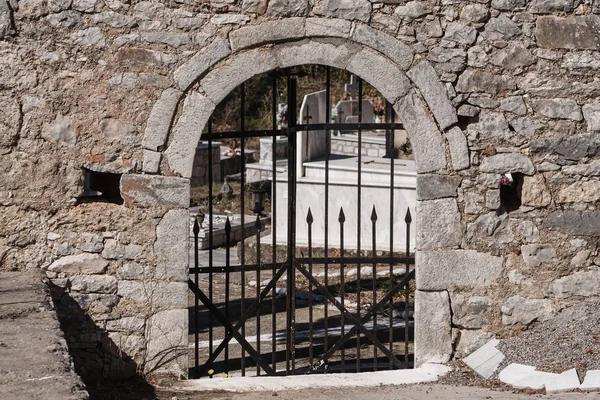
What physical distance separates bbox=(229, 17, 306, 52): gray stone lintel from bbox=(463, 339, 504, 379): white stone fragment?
2.18m

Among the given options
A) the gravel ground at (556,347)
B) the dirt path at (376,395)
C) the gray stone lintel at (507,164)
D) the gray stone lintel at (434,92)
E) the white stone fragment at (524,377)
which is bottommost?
the dirt path at (376,395)

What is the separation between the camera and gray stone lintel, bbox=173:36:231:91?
5.37 metres

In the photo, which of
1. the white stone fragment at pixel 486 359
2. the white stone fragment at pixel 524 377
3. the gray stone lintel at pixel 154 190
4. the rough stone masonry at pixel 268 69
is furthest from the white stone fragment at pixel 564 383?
the gray stone lintel at pixel 154 190

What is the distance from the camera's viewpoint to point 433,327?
574 centimetres

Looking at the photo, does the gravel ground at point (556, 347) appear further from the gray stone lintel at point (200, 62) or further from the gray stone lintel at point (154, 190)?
the gray stone lintel at point (200, 62)

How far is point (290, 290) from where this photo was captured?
19.5 ft

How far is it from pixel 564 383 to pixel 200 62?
2.69m

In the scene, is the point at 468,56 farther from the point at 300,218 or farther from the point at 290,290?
the point at 300,218

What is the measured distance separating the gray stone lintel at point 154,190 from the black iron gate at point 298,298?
27cm

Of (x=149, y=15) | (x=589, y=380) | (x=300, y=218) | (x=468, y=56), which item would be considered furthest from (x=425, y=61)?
(x=300, y=218)

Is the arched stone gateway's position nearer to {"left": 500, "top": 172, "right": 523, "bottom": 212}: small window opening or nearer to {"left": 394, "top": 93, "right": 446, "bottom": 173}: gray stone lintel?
{"left": 394, "top": 93, "right": 446, "bottom": 173}: gray stone lintel

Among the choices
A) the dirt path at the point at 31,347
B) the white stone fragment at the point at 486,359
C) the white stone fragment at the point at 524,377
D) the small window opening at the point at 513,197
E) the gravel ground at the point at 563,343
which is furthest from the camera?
the small window opening at the point at 513,197

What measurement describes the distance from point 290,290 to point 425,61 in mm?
1639

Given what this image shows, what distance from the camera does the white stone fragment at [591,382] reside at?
5.07 meters
